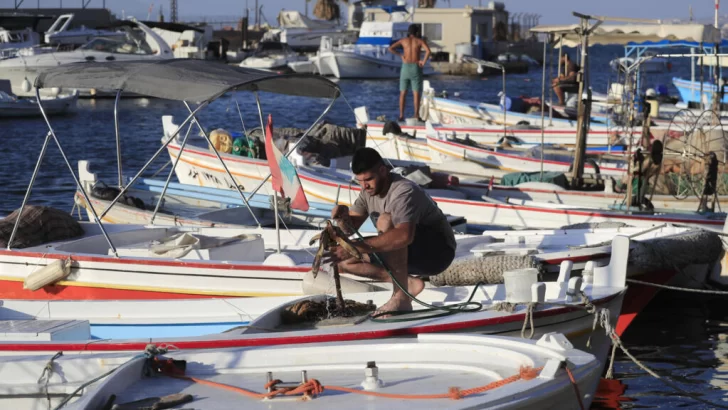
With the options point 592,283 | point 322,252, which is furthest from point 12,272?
point 592,283

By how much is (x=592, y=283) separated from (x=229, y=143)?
9.07 m

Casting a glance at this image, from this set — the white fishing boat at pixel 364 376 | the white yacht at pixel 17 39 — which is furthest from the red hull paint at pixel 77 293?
the white yacht at pixel 17 39

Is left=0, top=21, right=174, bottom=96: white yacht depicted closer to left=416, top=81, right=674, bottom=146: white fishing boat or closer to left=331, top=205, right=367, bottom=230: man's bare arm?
left=416, top=81, right=674, bottom=146: white fishing boat

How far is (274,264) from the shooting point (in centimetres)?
955

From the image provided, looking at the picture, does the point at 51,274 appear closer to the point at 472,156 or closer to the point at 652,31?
the point at 472,156

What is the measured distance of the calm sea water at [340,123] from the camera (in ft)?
31.8

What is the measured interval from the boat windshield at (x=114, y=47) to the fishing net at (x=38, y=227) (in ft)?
117

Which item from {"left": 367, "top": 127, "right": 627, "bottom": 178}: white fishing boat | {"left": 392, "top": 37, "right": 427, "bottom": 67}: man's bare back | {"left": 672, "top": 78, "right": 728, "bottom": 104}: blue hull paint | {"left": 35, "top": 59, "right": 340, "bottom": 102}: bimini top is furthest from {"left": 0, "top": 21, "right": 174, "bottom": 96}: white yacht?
{"left": 35, "top": 59, "right": 340, "bottom": 102}: bimini top

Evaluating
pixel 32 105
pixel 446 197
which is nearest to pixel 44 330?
pixel 446 197

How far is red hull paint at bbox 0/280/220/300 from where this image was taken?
9.83m

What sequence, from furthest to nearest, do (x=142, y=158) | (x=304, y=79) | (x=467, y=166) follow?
(x=142, y=158) → (x=467, y=166) → (x=304, y=79)

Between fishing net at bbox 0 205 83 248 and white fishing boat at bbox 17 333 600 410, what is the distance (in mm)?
4063

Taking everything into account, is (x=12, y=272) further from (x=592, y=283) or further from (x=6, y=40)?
(x=6, y=40)

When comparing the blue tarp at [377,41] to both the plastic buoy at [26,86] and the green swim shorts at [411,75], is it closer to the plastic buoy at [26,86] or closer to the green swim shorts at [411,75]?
the plastic buoy at [26,86]
